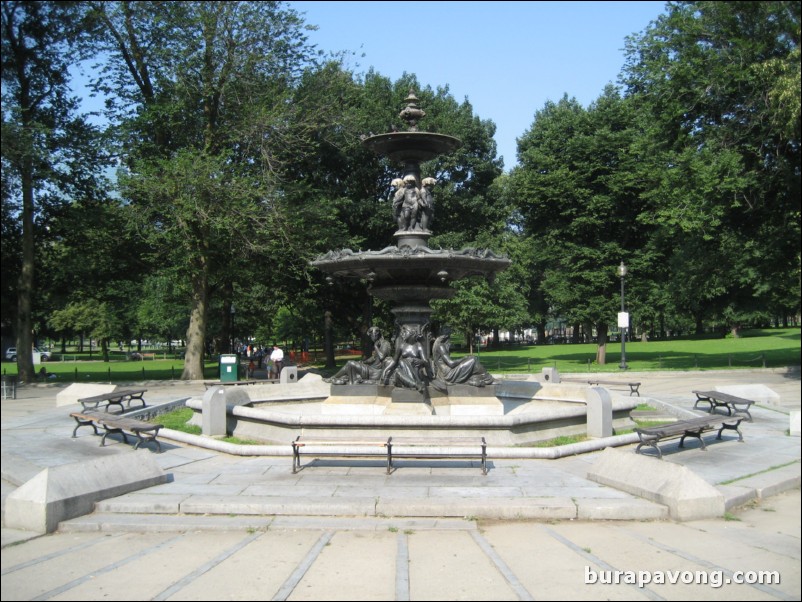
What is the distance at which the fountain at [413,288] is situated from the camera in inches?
596

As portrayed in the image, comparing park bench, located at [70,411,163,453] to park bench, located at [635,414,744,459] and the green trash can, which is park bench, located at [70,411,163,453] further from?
the green trash can

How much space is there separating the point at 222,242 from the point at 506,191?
2284 centimetres

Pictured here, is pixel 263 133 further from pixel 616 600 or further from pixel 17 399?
pixel 616 600

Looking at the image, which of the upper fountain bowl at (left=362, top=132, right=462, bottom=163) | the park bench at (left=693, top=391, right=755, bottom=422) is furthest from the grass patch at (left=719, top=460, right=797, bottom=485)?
the upper fountain bowl at (left=362, top=132, right=462, bottom=163)

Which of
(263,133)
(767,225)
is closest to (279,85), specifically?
(263,133)

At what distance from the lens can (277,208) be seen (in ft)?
100.0

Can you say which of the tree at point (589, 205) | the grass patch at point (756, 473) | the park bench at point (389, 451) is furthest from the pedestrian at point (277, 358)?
the grass patch at point (756, 473)

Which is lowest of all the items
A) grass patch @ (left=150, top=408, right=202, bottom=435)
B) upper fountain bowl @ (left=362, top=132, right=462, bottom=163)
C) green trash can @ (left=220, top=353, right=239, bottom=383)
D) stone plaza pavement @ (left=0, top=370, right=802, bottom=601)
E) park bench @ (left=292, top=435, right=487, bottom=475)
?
stone plaza pavement @ (left=0, top=370, right=802, bottom=601)

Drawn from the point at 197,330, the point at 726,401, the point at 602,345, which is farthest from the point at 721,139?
the point at 197,330

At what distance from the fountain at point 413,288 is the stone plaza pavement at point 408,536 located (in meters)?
3.31

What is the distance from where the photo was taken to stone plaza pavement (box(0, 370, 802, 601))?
6.55 meters

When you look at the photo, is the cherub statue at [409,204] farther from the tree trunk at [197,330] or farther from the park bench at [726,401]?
the tree trunk at [197,330]

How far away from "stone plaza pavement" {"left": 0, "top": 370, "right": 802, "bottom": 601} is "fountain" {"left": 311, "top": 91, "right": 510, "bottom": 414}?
3307mm

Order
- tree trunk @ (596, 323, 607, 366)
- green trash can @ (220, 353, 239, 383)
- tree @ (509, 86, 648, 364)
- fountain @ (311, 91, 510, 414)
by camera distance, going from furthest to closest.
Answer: tree trunk @ (596, 323, 607, 366) < tree @ (509, 86, 648, 364) < green trash can @ (220, 353, 239, 383) < fountain @ (311, 91, 510, 414)
